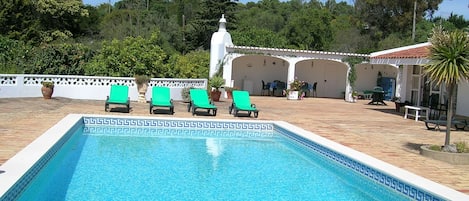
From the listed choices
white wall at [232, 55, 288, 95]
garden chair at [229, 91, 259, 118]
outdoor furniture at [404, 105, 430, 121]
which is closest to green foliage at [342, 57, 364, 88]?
white wall at [232, 55, 288, 95]

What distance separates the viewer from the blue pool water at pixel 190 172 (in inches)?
277

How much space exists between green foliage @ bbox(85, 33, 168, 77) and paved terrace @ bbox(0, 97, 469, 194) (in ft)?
9.35

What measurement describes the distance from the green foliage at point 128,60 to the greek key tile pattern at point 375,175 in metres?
11.1

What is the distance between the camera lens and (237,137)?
12992 millimetres

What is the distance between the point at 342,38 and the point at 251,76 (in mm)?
21359

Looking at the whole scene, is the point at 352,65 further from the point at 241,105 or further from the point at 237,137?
the point at 237,137

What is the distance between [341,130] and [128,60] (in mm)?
10860

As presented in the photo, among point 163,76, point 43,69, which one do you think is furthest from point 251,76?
point 43,69

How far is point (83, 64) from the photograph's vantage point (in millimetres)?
21406

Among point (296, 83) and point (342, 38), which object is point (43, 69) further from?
point (342, 38)

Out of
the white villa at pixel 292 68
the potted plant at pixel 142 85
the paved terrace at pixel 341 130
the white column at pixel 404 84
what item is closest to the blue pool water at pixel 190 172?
the paved terrace at pixel 341 130

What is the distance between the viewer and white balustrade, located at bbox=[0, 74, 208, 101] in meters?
17.5

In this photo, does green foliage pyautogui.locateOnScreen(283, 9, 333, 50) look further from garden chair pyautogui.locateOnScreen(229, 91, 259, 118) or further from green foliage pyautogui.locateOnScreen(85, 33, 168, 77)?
garden chair pyautogui.locateOnScreen(229, 91, 259, 118)

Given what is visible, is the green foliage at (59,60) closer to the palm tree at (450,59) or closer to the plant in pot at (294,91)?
the plant in pot at (294,91)
